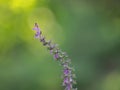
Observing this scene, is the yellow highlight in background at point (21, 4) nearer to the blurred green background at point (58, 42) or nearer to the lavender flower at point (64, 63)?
the blurred green background at point (58, 42)

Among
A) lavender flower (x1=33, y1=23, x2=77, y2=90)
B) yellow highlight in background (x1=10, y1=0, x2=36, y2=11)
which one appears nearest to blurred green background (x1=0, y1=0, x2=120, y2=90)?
yellow highlight in background (x1=10, y1=0, x2=36, y2=11)

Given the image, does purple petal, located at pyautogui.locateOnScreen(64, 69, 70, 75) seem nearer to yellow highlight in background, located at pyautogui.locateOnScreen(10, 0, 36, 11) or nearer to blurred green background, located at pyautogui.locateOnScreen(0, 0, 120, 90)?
blurred green background, located at pyautogui.locateOnScreen(0, 0, 120, 90)

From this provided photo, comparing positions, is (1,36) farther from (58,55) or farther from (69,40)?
(58,55)

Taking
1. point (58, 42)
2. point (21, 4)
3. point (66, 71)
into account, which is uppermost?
point (21, 4)

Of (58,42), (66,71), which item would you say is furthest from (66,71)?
(58,42)

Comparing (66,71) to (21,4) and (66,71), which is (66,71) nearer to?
(66,71)

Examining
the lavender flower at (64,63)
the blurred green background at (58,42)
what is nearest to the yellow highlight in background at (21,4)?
the blurred green background at (58,42)

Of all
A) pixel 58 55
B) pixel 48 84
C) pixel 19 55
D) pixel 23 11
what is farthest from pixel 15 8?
pixel 58 55

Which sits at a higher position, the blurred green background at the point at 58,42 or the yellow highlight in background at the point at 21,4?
the yellow highlight in background at the point at 21,4
